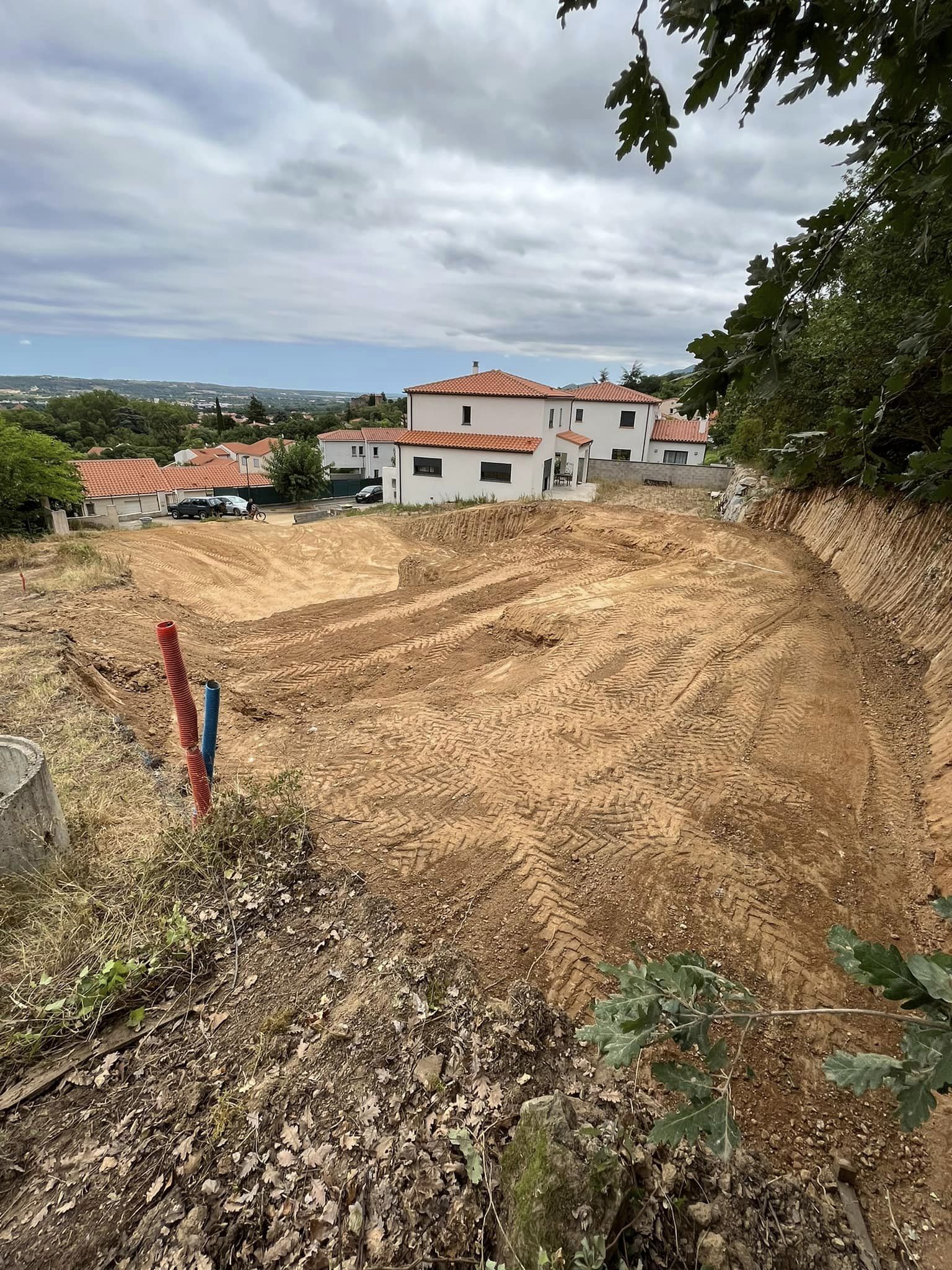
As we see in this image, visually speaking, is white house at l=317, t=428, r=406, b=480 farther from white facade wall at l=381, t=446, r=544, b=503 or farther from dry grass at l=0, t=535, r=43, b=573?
dry grass at l=0, t=535, r=43, b=573

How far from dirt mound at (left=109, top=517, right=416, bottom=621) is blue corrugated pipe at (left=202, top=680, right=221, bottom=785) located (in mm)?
10790

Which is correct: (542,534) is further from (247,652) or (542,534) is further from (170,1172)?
(170,1172)

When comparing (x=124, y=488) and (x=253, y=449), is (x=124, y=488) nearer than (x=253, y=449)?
Yes

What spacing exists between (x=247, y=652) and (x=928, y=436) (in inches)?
497

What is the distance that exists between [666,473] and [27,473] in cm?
2790

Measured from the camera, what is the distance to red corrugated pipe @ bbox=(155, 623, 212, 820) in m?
4.19

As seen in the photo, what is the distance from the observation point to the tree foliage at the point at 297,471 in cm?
3906

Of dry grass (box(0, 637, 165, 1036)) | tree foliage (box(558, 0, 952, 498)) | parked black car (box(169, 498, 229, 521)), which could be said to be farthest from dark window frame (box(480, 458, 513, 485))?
tree foliage (box(558, 0, 952, 498))

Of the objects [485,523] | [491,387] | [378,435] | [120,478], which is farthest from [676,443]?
[120,478]

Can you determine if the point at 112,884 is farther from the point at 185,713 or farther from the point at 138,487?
the point at 138,487

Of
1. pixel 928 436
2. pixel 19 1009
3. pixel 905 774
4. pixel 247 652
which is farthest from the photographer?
pixel 247 652

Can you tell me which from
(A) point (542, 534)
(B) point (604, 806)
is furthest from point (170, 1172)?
(A) point (542, 534)

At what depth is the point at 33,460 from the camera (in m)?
20.0

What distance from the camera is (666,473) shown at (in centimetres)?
3002
